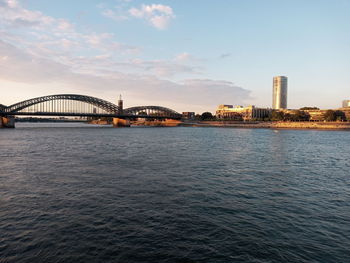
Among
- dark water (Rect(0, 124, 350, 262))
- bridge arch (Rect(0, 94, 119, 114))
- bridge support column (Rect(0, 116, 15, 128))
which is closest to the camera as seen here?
dark water (Rect(0, 124, 350, 262))

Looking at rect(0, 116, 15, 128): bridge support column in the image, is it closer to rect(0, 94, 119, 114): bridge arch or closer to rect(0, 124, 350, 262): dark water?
rect(0, 94, 119, 114): bridge arch

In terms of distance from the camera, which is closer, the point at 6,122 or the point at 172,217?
the point at 172,217

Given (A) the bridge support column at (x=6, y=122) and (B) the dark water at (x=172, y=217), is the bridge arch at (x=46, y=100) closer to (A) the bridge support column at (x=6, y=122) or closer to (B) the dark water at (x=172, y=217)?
(A) the bridge support column at (x=6, y=122)

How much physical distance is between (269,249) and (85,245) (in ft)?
26.7

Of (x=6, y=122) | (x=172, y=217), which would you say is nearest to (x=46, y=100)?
(x=6, y=122)

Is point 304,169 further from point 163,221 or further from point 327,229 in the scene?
point 163,221

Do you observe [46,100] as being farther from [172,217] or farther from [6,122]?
[172,217]

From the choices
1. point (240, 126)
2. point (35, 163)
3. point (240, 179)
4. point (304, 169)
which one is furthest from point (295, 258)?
point (240, 126)

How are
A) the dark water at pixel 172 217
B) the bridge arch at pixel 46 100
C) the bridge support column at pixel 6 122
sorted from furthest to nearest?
the bridge arch at pixel 46 100, the bridge support column at pixel 6 122, the dark water at pixel 172 217

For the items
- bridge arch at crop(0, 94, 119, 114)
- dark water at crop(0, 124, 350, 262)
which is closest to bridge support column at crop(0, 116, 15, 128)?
bridge arch at crop(0, 94, 119, 114)

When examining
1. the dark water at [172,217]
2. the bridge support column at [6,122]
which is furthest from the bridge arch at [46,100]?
the dark water at [172,217]

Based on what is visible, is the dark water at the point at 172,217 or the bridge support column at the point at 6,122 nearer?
the dark water at the point at 172,217

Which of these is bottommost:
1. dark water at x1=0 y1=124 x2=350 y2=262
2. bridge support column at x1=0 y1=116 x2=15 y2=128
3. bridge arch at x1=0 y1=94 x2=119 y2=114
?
dark water at x1=0 y1=124 x2=350 y2=262

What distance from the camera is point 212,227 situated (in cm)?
1370
